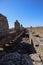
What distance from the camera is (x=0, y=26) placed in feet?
53.5

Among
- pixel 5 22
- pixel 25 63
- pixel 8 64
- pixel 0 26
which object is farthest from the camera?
pixel 5 22

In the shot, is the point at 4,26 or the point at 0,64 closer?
the point at 0,64

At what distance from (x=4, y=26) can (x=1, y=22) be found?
105 cm

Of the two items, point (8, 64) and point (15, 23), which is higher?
point (15, 23)

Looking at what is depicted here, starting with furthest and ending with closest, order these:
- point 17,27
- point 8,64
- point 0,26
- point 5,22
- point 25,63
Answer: point 17,27
point 5,22
point 0,26
point 25,63
point 8,64

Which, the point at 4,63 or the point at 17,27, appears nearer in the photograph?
the point at 4,63

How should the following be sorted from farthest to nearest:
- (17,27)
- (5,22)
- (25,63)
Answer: (17,27) → (5,22) → (25,63)

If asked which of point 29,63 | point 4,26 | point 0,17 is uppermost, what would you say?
point 0,17

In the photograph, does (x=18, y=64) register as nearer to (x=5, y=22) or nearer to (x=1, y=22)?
(x=1, y=22)

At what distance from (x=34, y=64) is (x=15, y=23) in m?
24.3

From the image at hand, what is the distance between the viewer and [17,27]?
27.0 m

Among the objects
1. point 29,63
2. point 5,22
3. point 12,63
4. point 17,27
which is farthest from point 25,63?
point 17,27

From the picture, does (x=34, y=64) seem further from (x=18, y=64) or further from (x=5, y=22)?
(x=5, y=22)

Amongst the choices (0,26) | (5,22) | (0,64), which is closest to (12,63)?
(0,64)
